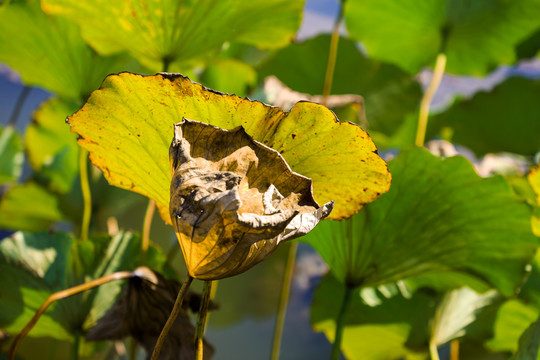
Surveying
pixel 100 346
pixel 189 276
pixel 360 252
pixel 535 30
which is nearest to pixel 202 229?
pixel 189 276

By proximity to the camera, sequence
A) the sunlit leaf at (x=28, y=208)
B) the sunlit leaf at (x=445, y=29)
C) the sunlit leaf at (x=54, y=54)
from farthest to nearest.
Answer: the sunlit leaf at (x=28, y=208) → the sunlit leaf at (x=445, y=29) → the sunlit leaf at (x=54, y=54)

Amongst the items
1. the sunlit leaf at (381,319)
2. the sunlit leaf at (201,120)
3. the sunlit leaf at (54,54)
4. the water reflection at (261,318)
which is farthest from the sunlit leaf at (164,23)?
the water reflection at (261,318)

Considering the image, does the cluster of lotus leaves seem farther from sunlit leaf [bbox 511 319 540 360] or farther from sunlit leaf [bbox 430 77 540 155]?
sunlit leaf [bbox 430 77 540 155]

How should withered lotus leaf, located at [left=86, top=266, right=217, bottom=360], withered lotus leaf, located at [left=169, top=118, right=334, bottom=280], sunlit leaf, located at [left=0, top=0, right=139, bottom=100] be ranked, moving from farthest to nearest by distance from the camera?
sunlit leaf, located at [left=0, top=0, right=139, bottom=100], withered lotus leaf, located at [left=86, top=266, right=217, bottom=360], withered lotus leaf, located at [left=169, top=118, right=334, bottom=280]

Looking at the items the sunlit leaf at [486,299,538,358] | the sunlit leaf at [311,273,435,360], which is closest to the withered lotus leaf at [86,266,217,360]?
the sunlit leaf at [311,273,435,360]

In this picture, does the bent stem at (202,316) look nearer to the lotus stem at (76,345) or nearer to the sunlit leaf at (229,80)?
the lotus stem at (76,345)

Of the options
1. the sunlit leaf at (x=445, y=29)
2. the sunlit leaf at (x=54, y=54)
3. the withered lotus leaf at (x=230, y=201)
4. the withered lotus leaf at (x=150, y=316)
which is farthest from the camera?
the sunlit leaf at (x=445, y=29)
